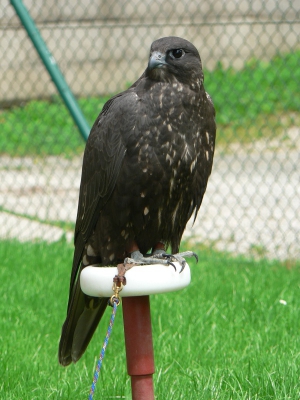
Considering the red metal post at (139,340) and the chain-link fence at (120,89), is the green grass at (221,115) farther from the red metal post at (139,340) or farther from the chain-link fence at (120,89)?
the red metal post at (139,340)

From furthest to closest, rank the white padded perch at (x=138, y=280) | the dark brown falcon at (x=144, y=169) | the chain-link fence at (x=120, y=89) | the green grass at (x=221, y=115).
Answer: the green grass at (x=221, y=115) < the chain-link fence at (x=120, y=89) < the dark brown falcon at (x=144, y=169) < the white padded perch at (x=138, y=280)

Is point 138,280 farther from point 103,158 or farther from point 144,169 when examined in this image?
point 103,158

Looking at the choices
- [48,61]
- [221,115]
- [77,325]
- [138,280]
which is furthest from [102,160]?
[221,115]

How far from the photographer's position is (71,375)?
3.26m

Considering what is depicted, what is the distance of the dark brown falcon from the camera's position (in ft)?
→ 9.70

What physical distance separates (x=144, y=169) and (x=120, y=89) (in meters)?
6.80

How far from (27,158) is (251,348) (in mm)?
5933

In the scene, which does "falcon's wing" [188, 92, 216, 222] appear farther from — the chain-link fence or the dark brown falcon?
the chain-link fence

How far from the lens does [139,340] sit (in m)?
2.42

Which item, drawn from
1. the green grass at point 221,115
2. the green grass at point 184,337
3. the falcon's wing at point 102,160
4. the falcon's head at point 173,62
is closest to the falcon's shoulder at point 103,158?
the falcon's wing at point 102,160

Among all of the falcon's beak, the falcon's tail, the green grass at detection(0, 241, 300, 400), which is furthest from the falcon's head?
the green grass at detection(0, 241, 300, 400)

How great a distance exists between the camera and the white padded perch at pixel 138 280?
2.30 m

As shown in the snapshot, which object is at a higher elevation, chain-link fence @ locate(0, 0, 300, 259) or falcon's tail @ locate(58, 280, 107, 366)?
chain-link fence @ locate(0, 0, 300, 259)

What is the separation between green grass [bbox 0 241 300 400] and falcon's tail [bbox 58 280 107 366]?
113 mm
